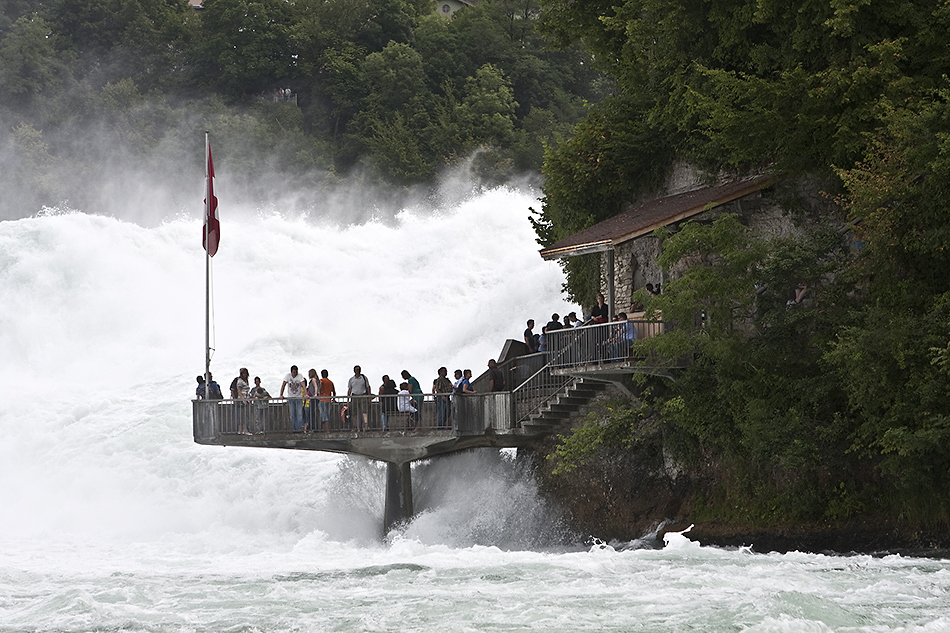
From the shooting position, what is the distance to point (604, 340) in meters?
27.1

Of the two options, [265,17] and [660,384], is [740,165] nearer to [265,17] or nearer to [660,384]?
[660,384]

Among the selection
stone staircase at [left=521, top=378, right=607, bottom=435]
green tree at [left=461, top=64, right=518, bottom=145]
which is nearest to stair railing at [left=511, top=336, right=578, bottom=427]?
stone staircase at [left=521, top=378, right=607, bottom=435]

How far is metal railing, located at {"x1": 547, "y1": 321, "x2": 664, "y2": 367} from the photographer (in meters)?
26.8

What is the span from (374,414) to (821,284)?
979cm

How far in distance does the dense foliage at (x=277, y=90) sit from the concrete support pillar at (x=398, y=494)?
184 ft

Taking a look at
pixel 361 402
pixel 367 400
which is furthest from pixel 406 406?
pixel 361 402

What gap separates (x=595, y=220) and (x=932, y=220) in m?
11.8

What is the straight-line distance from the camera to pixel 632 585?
20.0 m

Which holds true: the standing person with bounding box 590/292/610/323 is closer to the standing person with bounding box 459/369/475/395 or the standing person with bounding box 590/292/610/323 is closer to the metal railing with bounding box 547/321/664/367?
the metal railing with bounding box 547/321/664/367

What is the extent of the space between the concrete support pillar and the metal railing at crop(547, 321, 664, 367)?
6.08 m

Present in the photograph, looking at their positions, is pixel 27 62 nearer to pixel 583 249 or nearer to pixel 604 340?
pixel 583 249

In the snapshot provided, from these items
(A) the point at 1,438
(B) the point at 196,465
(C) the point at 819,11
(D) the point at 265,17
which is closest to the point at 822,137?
(C) the point at 819,11

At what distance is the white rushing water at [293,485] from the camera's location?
18891 mm

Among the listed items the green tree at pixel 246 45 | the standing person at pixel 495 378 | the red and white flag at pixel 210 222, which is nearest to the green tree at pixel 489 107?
the green tree at pixel 246 45
